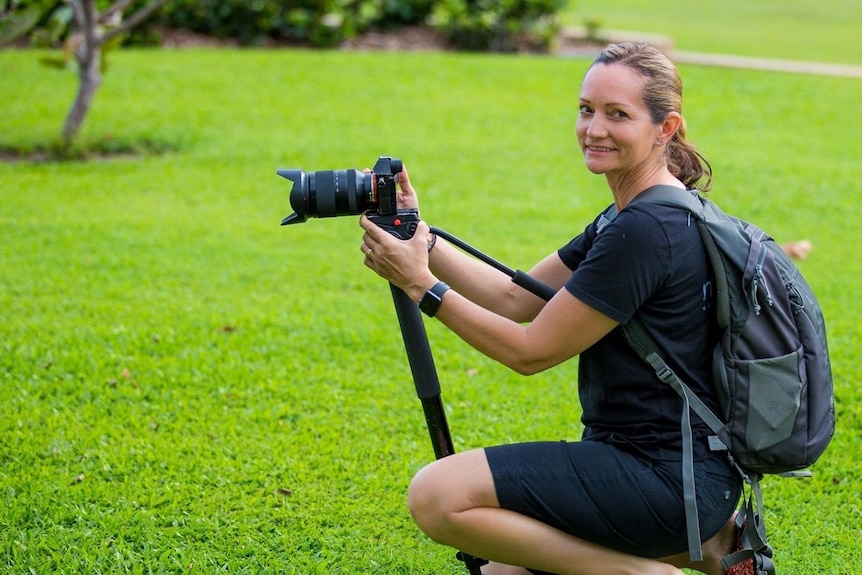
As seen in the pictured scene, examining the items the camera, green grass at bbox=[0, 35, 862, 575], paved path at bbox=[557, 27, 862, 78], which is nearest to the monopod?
the camera

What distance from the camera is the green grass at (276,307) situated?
3523 millimetres

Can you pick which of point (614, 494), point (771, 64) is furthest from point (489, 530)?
point (771, 64)

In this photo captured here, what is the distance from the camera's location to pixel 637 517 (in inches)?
103

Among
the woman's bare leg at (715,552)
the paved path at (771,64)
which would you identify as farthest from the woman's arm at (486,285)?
the paved path at (771,64)

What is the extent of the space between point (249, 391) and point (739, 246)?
247 cm

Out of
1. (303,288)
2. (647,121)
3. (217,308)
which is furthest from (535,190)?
(647,121)

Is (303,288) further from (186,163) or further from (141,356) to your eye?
(186,163)

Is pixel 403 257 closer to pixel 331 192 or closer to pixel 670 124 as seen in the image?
pixel 331 192

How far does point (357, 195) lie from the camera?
2707 millimetres

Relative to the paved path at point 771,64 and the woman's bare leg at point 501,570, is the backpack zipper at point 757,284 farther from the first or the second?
the paved path at point 771,64

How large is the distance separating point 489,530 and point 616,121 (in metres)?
1.08

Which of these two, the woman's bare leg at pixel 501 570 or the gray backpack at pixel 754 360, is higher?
the gray backpack at pixel 754 360

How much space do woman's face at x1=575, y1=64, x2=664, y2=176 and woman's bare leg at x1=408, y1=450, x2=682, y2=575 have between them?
0.83 m

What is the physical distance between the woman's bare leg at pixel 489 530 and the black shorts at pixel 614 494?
0.03m
